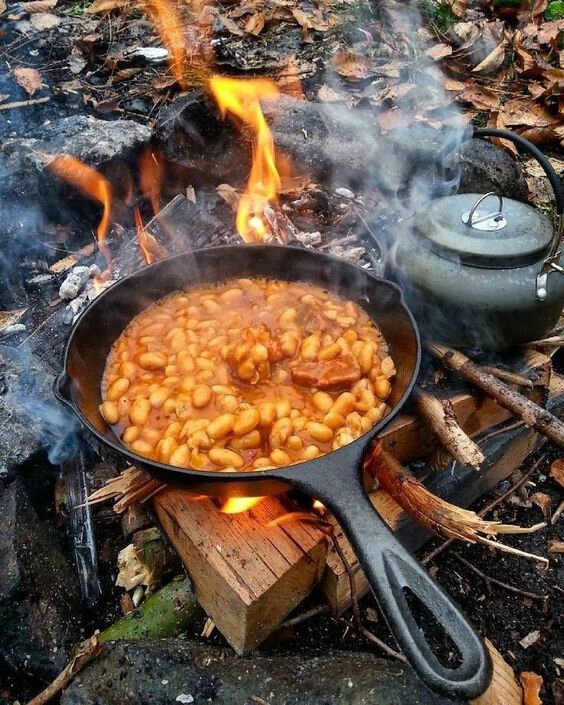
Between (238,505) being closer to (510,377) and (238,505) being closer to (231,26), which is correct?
(510,377)

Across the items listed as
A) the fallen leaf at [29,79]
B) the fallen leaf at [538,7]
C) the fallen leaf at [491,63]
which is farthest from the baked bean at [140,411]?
the fallen leaf at [538,7]

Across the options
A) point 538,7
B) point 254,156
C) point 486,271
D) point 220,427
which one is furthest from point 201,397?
point 538,7

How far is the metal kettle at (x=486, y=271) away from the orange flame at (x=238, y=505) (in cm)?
110

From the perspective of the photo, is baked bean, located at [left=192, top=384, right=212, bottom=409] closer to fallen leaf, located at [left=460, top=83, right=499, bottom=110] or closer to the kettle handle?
the kettle handle

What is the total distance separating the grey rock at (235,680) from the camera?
1951 millimetres

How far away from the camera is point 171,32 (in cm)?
582

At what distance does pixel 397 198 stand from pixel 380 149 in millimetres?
361

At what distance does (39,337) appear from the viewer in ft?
10.5

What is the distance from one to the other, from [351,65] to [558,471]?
13.6ft

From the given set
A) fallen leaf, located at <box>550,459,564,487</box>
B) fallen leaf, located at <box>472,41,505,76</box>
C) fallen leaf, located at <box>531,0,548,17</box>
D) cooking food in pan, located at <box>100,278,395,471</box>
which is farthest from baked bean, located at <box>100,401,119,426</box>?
fallen leaf, located at <box>531,0,548,17</box>

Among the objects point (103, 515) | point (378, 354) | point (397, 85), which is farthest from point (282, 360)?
point (397, 85)

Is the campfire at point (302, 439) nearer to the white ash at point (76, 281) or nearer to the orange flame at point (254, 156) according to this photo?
the white ash at point (76, 281)

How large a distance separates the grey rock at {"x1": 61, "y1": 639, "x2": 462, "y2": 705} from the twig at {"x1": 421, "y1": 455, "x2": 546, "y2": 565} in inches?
27.6

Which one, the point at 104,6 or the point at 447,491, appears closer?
the point at 447,491
